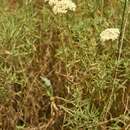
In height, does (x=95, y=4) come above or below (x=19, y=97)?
above

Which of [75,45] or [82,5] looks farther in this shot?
[82,5]

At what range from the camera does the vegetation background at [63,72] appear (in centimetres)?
237

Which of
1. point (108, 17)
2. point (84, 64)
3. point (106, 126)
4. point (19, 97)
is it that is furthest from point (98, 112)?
point (108, 17)

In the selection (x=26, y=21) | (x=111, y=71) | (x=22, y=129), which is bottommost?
(x=22, y=129)

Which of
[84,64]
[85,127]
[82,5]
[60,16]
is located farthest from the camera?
[82,5]

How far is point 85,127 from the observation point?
2.29 meters

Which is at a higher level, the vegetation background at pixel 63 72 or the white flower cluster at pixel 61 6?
the white flower cluster at pixel 61 6

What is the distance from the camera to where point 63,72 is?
257 centimetres

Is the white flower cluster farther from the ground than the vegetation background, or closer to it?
farther from the ground

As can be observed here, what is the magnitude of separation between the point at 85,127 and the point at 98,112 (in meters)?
0.14

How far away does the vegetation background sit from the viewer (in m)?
2.37

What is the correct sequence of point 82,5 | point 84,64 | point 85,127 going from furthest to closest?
point 82,5, point 84,64, point 85,127

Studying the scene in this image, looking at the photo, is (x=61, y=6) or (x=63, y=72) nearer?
(x=61, y=6)

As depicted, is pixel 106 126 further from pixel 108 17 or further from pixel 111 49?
pixel 108 17
